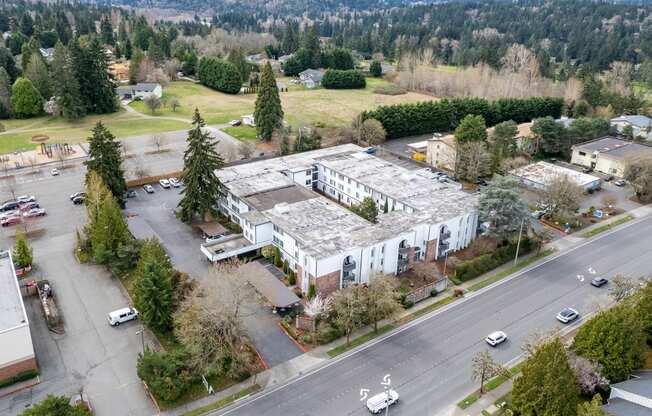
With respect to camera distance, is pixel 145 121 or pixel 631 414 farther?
pixel 145 121

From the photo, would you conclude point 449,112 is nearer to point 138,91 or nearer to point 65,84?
point 138,91

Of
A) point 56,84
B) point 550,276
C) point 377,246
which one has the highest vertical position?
point 56,84

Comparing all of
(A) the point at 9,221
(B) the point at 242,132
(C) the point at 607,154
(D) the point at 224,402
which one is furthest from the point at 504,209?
(B) the point at 242,132

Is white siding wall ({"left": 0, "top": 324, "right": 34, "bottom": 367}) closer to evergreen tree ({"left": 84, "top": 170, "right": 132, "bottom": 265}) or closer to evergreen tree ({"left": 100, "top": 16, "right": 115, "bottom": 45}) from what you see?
evergreen tree ({"left": 84, "top": 170, "right": 132, "bottom": 265})

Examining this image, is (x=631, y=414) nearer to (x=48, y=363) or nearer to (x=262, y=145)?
(x=48, y=363)

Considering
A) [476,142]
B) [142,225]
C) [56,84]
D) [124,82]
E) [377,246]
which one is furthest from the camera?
[124,82]

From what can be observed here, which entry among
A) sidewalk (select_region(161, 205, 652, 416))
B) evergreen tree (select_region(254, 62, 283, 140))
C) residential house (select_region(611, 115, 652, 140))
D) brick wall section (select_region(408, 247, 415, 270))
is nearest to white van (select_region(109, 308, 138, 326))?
sidewalk (select_region(161, 205, 652, 416))

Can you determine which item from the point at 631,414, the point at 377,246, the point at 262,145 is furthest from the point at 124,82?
the point at 631,414
